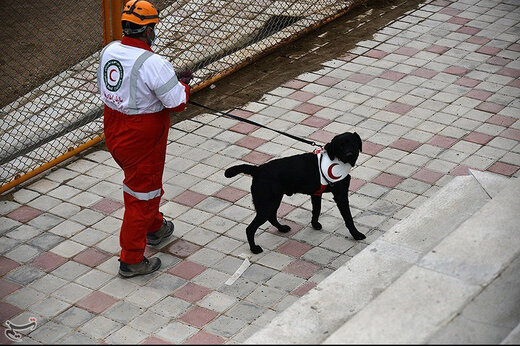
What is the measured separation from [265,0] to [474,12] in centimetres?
250

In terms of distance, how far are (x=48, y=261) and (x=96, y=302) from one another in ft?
2.20

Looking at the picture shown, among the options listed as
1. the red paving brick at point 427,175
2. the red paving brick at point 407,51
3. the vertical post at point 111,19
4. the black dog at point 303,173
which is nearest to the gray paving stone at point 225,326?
the black dog at point 303,173

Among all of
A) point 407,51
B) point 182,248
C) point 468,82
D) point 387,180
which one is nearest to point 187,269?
point 182,248

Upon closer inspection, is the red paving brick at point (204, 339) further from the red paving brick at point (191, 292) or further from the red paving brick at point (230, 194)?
the red paving brick at point (230, 194)

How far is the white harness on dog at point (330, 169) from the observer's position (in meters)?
5.74

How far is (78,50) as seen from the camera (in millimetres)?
9539

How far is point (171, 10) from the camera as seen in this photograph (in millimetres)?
9828

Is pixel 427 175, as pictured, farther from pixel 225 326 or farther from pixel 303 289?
pixel 225 326

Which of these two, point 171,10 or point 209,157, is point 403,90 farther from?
point 171,10

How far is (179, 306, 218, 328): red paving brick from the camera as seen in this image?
17.4 ft

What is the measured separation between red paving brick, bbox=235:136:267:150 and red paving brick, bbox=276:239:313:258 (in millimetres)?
1508

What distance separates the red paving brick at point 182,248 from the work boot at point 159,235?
0.28 ft

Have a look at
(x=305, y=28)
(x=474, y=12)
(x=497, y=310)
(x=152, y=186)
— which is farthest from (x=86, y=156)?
(x=474, y=12)

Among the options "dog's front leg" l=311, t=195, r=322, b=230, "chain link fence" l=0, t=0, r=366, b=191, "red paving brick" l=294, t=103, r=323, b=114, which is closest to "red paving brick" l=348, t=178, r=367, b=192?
"dog's front leg" l=311, t=195, r=322, b=230
